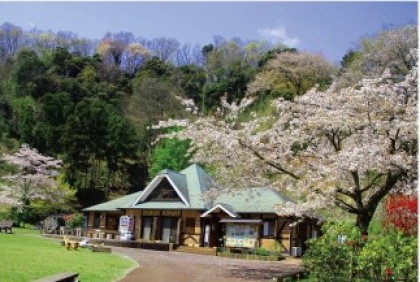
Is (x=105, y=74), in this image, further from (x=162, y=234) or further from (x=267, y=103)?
(x=162, y=234)

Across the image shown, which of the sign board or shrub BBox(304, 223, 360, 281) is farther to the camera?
the sign board

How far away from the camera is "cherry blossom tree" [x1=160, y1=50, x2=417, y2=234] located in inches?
435

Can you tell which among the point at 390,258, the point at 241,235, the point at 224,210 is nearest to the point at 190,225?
the point at 224,210

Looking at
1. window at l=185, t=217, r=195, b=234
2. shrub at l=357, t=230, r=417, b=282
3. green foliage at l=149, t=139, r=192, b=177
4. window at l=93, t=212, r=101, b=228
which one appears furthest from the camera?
green foliage at l=149, t=139, r=192, b=177

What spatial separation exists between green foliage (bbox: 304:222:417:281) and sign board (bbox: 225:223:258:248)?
549 inches

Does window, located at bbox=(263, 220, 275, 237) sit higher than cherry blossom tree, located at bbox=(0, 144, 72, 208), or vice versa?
cherry blossom tree, located at bbox=(0, 144, 72, 208)

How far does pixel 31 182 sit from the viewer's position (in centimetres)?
3716

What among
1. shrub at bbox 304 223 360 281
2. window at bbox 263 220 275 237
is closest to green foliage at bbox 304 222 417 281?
shrub at bbox 304 223 360 281

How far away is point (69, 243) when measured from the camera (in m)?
18.2

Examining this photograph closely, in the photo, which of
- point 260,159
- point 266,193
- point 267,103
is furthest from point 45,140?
point 260,159

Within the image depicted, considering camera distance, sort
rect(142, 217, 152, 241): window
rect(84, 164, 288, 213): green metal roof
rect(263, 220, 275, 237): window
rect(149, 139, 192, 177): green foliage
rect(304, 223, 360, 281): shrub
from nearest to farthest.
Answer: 1. rect(304, 223, 360, 281): shrub
2. rect(263, 220, 275, 237): window
3. rect(84, 164, 288, 213): green metal roof
4. rect(142, 217, 152, 241): window
5. rect(149, 139, 192, 177): green foliage

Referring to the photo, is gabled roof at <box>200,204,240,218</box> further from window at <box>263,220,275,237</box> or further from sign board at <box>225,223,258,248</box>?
window at <box>263,220,275,237</box>

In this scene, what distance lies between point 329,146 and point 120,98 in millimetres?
41351

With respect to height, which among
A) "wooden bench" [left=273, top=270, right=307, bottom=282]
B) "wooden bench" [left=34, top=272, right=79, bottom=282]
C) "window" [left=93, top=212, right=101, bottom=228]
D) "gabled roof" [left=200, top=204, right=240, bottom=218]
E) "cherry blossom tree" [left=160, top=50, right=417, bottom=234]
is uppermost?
"cherry blossom tree" [left=160, top=50, right=417, bottom=234]
